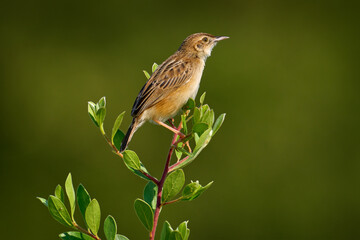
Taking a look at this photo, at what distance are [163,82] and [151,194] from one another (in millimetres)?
1321

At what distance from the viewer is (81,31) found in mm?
7062

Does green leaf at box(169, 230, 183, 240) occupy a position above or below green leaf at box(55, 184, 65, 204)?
below

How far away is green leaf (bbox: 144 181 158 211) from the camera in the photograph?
164cm

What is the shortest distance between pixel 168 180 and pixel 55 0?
6224 mm

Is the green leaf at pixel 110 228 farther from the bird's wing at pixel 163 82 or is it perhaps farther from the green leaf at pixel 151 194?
the bird's wing at pixel 163 82

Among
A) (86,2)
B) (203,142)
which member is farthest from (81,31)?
(203,142)

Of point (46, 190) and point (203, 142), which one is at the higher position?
point (203, 142)

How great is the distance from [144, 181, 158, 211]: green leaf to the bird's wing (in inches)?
40.6

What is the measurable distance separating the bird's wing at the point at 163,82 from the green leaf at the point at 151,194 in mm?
1032

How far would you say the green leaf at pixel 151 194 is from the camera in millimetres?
1638

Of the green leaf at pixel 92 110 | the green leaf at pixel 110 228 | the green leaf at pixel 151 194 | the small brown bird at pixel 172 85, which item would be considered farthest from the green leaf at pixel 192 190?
the small brown bird at pixel 172 85

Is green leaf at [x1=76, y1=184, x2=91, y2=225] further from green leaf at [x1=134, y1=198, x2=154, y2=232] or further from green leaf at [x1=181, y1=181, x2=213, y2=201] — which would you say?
green leaf at [x1=181, y1=181, x2=213, y2=201]

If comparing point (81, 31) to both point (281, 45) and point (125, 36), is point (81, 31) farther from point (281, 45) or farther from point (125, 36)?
point (281, 45)

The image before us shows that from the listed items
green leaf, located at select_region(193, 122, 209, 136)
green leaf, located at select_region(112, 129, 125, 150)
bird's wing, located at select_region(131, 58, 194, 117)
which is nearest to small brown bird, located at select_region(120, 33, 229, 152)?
bird's wing, located at select_region(131, 58, 194, 117)
